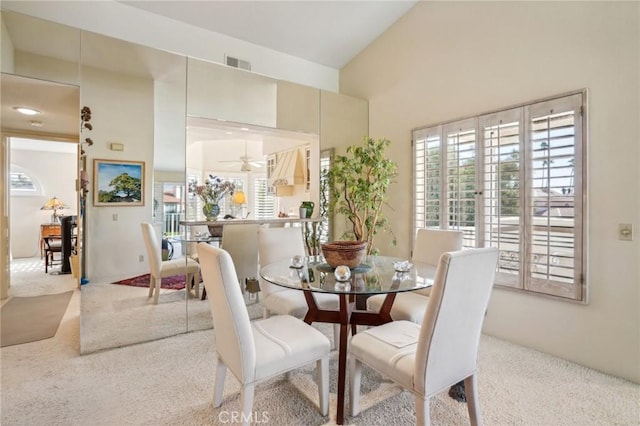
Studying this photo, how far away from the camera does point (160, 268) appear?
3035mm

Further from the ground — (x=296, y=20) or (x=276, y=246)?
(x=296, y=20)

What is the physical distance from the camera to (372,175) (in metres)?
3.69

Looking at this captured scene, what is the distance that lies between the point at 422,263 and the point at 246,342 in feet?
5.58

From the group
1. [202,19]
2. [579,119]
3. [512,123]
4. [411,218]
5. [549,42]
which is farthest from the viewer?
[411,218]

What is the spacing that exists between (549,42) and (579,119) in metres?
0.71

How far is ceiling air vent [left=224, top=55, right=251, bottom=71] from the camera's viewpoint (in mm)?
3838

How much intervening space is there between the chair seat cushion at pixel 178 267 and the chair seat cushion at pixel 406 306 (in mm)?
1786

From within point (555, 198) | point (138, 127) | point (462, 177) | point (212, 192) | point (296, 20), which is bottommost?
point (555, 198)

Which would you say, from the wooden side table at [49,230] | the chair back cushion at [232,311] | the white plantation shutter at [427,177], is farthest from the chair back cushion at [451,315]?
the wooden side table at [49,230]

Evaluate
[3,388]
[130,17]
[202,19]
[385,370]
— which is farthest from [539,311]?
[130,17]

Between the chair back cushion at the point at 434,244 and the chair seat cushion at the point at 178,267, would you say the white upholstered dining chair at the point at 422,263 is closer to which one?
the chair back cushion at the point at 434,244

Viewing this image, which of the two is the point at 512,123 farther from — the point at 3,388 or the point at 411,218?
the point at 3,388

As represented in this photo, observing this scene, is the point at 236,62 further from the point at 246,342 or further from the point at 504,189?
the point at 246,342

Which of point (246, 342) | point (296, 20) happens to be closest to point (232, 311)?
point (246, 342)
